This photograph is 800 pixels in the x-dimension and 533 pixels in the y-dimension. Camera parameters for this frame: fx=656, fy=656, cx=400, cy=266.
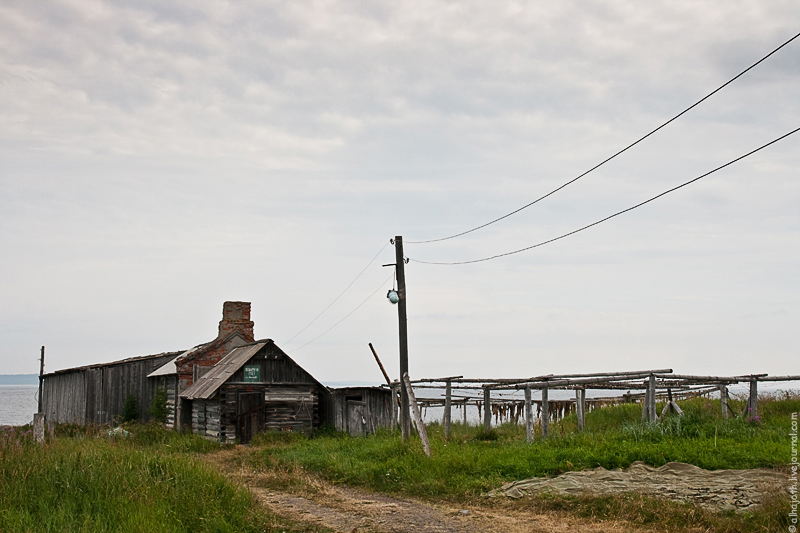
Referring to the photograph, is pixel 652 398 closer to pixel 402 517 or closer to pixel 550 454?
pixel 550 454

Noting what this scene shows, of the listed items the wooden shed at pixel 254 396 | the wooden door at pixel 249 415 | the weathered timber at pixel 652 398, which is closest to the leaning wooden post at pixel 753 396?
the weathered timber at pixel 652 398

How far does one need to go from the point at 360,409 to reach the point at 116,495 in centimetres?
1544

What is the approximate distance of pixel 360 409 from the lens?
25578 millimetres

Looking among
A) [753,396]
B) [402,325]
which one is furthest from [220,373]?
[753,396]

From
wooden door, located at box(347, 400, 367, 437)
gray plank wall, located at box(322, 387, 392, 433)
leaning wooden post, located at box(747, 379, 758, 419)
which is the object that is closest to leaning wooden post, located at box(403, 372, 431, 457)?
gray plank wall, located at box(322, 387, 392, 433)

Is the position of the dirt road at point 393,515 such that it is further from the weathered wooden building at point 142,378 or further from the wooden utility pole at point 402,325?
the weathered wooden building at point 142,378

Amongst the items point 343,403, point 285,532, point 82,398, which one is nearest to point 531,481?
point 285,532

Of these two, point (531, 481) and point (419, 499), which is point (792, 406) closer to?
point (531, 481)

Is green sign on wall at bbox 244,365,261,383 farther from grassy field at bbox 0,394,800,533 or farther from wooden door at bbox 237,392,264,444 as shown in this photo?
grassy field at bbox 0,394,800,533

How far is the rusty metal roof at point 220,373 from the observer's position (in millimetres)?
25047

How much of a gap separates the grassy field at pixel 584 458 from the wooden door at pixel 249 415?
19.8 ft

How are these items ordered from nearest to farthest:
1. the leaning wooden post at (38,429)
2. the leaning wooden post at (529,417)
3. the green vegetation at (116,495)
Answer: the green vegetation at (116,495) < the leaning wooden post at (38,429) < the leaning wooden post at (529,417)

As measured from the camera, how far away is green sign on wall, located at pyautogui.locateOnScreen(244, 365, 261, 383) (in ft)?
84.1

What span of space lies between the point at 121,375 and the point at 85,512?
2420cm
